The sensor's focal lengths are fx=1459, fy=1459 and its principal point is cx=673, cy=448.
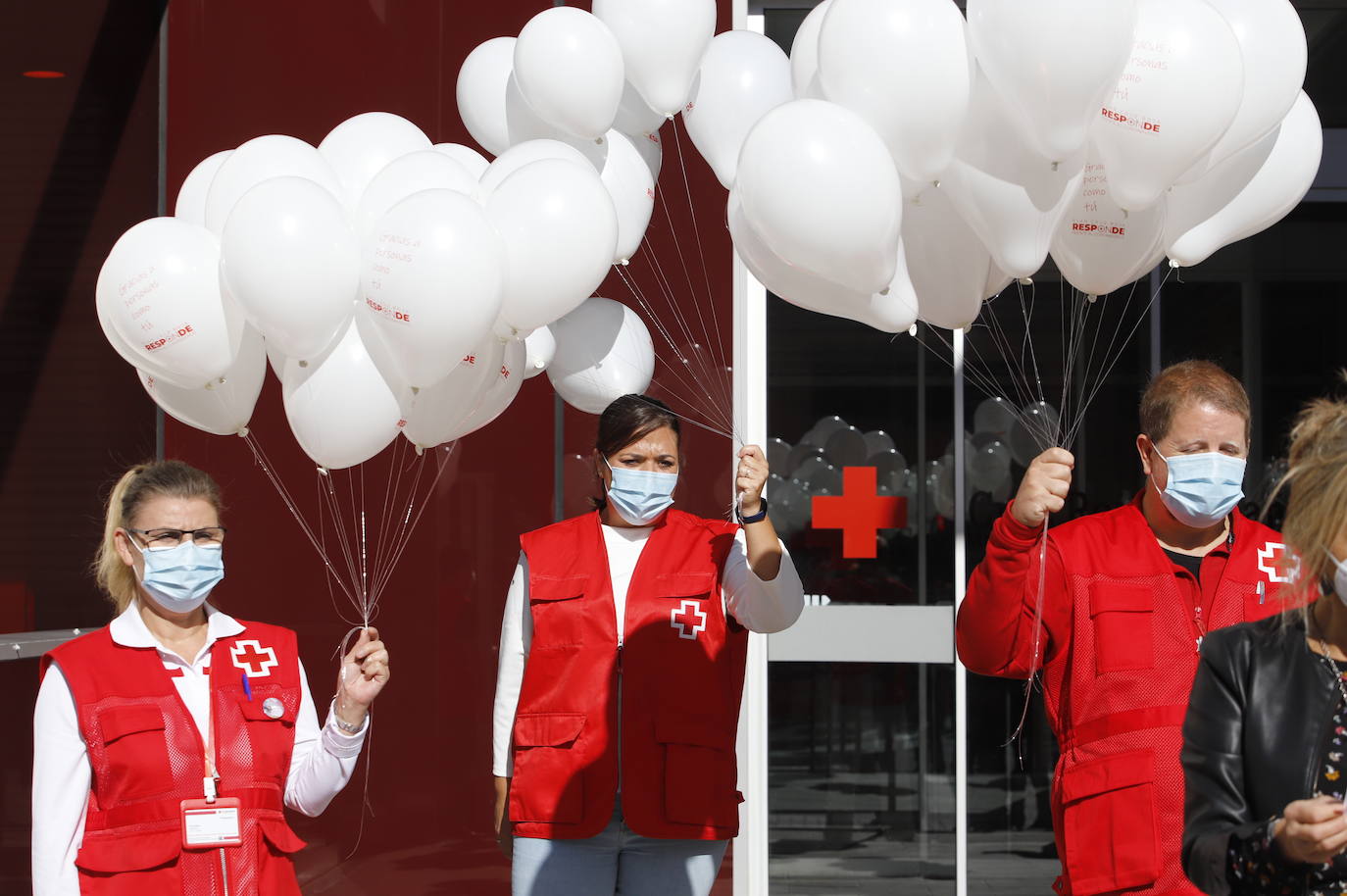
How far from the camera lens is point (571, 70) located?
3404 millimetres

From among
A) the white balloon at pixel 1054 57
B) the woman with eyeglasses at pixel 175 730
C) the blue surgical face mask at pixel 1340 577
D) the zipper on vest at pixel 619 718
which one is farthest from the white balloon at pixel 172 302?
the blue surgical face mask at pixel 1340 577

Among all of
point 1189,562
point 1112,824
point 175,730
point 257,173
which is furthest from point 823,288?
point 175,730

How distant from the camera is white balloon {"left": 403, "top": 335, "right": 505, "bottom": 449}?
3.28m

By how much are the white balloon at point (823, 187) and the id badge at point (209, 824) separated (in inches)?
57.3

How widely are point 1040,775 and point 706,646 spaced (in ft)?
9.58

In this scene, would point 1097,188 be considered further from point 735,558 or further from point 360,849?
point 360,849

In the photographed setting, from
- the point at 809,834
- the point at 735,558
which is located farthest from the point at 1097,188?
the point at 809,834

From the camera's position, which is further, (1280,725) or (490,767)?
(490,767)

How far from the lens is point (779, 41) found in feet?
17.8

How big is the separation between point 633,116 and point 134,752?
6.64ft

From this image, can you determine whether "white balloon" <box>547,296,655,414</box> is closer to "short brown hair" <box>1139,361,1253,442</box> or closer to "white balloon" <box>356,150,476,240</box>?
"white balloon" <box>356,150,476,240</box>

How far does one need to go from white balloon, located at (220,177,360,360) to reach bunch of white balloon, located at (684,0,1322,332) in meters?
0.83

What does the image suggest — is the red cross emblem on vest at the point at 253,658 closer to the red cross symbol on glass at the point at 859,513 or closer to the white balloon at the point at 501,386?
the white balloon at the point at 501,386

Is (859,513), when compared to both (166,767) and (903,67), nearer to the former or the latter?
(903,67)
